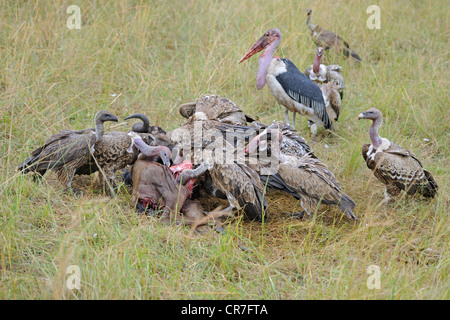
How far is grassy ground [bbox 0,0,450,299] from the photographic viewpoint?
3.24 m

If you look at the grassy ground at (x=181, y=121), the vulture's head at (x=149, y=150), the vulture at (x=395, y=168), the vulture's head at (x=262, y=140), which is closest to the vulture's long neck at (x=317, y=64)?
the grassy ground at (x=181, y=121)

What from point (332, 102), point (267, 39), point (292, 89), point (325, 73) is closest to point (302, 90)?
point (292, 89)

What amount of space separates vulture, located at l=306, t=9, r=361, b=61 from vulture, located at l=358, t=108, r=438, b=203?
8.73 ft

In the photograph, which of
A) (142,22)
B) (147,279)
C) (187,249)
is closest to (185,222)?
(187,249)

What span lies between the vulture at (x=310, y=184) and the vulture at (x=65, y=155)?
5.20ft

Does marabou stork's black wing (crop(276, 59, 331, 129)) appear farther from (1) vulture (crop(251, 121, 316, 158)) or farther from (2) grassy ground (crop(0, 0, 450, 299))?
(1) vulture (crop(251, 121, 316, 158))

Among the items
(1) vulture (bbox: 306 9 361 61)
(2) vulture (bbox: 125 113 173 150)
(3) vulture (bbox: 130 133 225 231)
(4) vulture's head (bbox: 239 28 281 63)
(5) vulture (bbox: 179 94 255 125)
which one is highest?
(4) vulture's head (bbox: 239 28 281 63)

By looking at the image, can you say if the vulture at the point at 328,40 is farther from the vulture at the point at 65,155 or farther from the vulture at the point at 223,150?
the vulture at the point at 65,155

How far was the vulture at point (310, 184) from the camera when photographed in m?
4.11

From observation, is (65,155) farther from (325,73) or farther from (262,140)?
(325,73)

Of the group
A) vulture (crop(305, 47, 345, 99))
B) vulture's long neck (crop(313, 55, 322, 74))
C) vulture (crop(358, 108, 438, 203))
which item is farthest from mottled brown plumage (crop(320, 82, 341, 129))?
vulture (crop(358, 108, 438, 203))

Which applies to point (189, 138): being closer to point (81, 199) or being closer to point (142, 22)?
point (81, 199)

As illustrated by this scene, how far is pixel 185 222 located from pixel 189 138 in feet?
3.40
